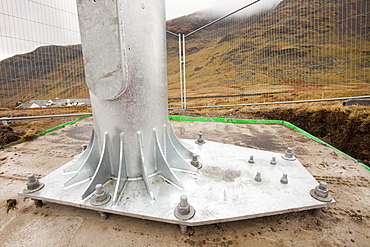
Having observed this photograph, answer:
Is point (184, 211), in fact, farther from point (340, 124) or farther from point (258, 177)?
point (340, 124)

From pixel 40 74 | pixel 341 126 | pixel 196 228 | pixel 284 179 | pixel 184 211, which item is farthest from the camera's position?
pixel 40 74

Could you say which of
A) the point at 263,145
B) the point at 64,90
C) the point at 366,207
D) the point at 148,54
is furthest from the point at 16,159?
the point at 366,207

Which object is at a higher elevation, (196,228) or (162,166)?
(162,166)

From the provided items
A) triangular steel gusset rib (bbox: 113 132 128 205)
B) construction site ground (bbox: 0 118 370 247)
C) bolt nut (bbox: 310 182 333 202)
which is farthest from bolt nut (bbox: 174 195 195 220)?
bolt nut (bbox: 310 182 333 202)

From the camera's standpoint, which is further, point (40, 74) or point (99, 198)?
point (40, 74)

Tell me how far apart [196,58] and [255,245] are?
8055 millimetres

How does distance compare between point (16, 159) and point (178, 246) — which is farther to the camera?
point (16, 159)

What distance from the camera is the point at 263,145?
3213 millimetres

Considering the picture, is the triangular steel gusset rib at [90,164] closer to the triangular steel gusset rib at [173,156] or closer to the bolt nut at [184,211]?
the triangular steel gusset rib at [173,156]

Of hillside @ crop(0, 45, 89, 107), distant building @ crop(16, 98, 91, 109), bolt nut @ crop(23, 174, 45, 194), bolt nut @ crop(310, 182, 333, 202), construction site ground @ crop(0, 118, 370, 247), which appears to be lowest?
construction site ground @ crop(0, 118, 370, 247)

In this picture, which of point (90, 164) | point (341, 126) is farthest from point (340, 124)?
point (90, 164)

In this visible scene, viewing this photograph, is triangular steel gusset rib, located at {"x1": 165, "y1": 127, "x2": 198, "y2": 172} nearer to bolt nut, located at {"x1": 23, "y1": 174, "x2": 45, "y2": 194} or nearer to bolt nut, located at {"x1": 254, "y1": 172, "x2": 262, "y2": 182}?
bolt nut, located at {"x1": 254, "y1": 172, "x2": 262, "y2": 182}

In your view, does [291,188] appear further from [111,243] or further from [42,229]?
[42,229]

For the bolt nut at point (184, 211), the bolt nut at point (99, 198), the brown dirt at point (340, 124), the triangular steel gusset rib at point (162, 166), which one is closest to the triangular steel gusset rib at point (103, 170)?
the bolt nut at point (99, 198)
